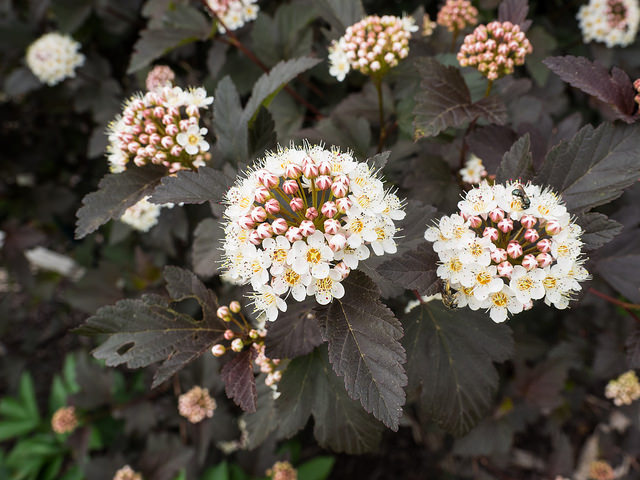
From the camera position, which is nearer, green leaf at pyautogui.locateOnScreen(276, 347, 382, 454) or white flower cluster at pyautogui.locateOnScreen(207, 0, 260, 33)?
green leaf at pyautogui.locateOnScreen(276, 347, 382, 454)

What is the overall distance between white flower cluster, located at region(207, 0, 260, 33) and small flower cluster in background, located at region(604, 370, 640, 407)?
2760 mm

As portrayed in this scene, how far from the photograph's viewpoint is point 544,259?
1206mm

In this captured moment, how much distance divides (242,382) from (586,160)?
4.11ft

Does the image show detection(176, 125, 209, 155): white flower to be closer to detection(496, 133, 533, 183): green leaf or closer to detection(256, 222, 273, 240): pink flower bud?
detection(256, 222, 273, 240): pink flower bud

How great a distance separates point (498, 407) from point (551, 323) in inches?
31.9

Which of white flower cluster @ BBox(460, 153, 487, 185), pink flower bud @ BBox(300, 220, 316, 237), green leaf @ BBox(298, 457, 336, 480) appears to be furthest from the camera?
green leaf @ BBox(298, 457, 336, 480)

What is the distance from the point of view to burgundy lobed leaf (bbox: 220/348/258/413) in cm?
133

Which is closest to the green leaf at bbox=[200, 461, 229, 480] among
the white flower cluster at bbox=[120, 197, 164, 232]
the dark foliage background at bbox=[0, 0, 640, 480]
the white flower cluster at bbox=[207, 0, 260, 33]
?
the dark foliage background at bbox=[0, 0, 640, 480]

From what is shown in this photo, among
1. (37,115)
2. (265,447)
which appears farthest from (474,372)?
(37,115)

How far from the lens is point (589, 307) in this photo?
2.89m

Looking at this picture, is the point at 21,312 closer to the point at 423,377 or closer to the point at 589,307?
the point at 423,377

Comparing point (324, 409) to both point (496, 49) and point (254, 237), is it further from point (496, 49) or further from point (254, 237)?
point (496, 49)

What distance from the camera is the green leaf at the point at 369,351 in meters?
1.17

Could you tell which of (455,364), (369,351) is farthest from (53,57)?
(455,364)
